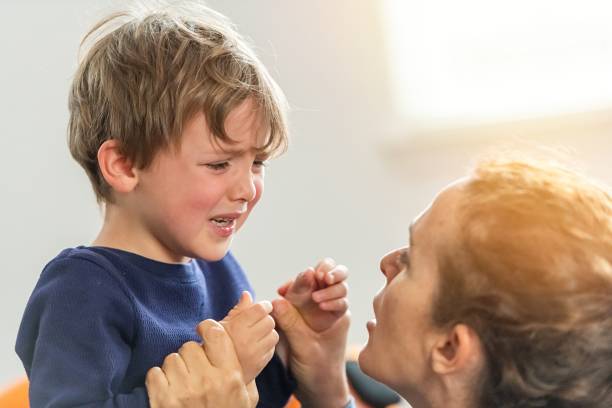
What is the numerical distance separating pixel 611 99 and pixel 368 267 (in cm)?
72

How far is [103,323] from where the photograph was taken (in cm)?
105

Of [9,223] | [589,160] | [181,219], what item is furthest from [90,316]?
[589,160]

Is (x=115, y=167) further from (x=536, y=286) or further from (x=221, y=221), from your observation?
(x=536, y=286)

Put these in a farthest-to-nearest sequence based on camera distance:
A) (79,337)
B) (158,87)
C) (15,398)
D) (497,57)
Answer: (497,57) → (15,398) → (158,87) → (79,337)

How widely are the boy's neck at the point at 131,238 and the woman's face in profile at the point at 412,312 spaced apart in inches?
11.7

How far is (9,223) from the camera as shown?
2.15 m

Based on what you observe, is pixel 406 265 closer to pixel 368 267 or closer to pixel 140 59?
pixel 140 59

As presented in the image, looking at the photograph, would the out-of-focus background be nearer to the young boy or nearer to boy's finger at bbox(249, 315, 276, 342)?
the young boy

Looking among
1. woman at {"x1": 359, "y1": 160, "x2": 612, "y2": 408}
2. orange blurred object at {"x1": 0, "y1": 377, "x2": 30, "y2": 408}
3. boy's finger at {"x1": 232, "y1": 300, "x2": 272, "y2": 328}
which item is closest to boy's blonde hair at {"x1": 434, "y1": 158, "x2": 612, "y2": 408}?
woman at {"x1": 359, "y1": 160, "x2": 612, "y2": 408}

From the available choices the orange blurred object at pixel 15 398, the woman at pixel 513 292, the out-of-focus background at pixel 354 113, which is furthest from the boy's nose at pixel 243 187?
the out-of-focus background at pixel 354 113

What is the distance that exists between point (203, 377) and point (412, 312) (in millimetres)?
254

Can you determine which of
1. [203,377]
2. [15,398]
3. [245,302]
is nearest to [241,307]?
[245,302]

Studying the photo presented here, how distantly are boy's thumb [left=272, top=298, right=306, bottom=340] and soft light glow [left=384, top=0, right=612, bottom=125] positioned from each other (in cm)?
108

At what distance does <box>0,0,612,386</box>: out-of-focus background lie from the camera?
2.16m
